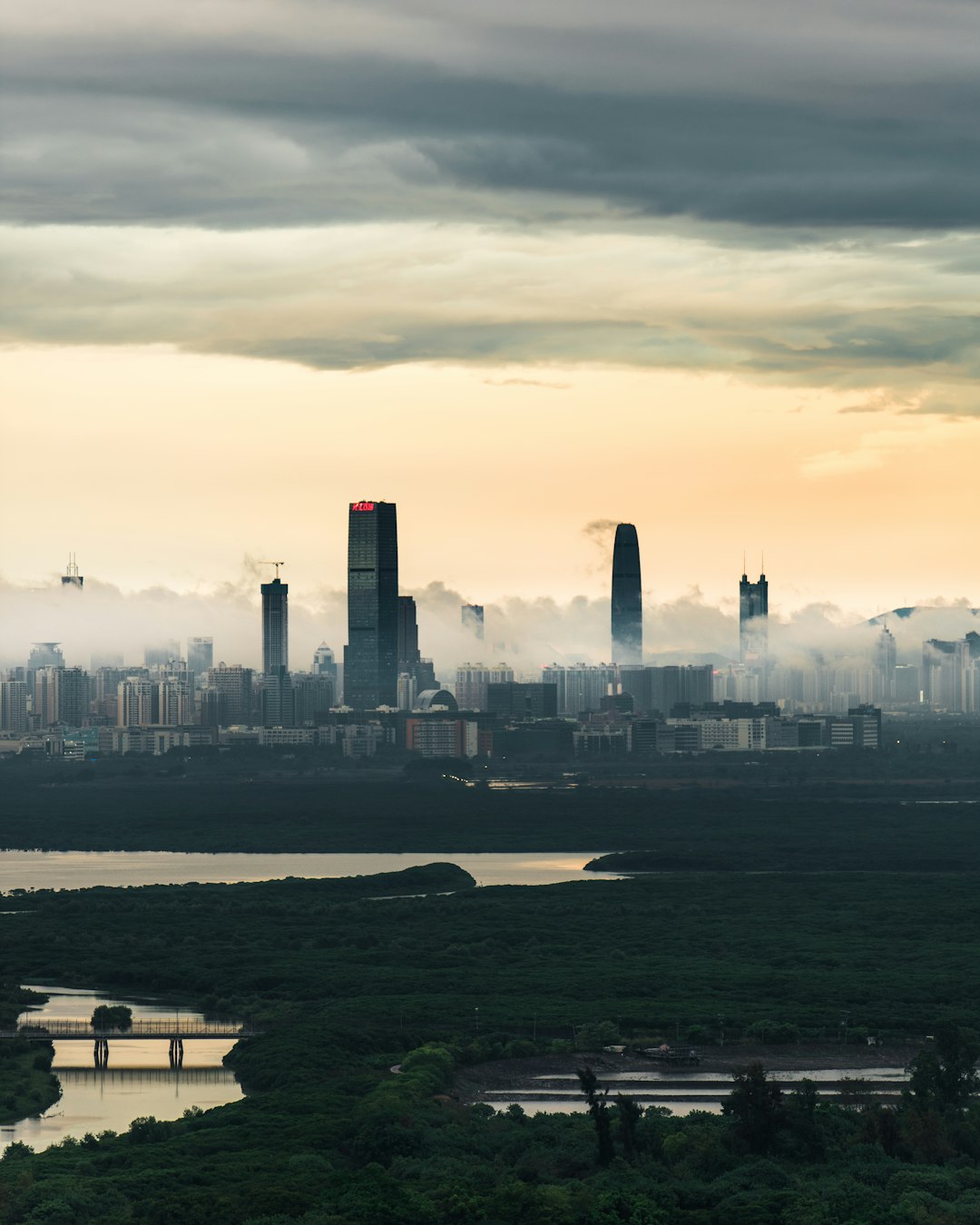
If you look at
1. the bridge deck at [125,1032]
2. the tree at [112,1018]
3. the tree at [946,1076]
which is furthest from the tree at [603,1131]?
the tree at [112,1018]

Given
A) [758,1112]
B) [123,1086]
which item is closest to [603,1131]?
[758,1112]

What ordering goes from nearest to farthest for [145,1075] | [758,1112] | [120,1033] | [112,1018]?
[758,1112]
[145,1075]
[120,1033]
[112,1018]

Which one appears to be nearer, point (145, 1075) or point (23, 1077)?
point (23, 1077)

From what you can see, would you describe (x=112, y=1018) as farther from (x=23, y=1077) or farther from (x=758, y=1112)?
(x=758, y=1112)

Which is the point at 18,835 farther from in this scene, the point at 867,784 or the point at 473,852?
the point at 867,784

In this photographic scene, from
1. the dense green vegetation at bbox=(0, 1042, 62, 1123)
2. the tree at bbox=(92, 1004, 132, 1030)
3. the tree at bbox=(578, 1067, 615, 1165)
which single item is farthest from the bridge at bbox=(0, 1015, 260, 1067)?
the tree at bbox=(578, 1067, 615, 1165)

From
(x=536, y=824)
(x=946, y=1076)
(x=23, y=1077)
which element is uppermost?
(x=536, y=824)
